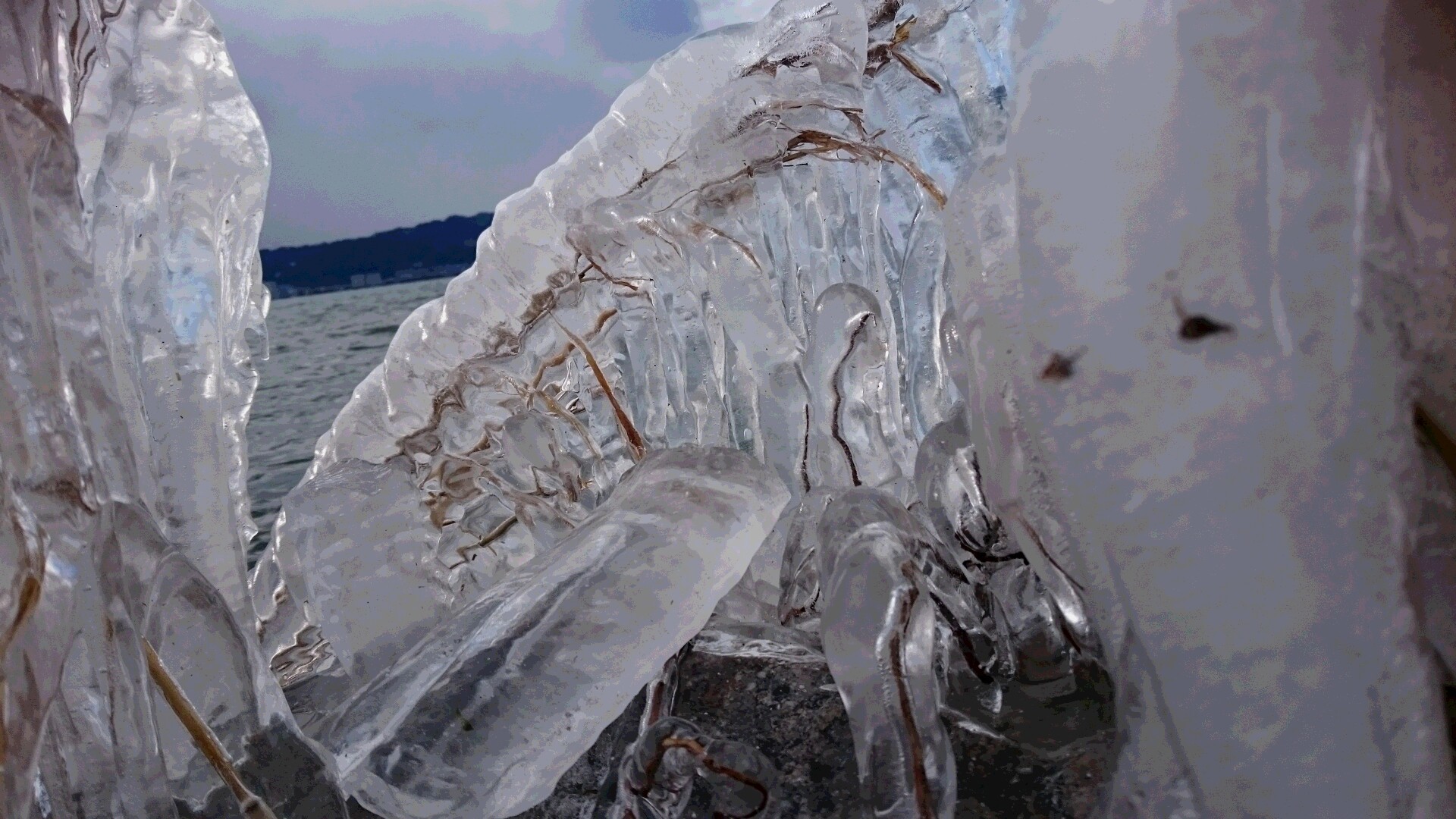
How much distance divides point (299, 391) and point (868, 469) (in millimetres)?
6106

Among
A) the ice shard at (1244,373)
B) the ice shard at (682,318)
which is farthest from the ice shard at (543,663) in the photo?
the ice shard at (1244,373)

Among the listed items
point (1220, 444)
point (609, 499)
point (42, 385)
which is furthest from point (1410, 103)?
point (42, 385)

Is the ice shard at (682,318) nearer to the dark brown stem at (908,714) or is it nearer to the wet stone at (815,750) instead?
the wet stone at (815,750)

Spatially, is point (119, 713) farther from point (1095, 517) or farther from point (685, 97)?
point (685, 97)

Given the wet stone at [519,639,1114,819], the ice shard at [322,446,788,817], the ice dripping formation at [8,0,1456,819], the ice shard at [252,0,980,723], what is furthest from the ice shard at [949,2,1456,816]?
the ice shard at [252,0,980,723]

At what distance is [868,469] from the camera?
1034mm

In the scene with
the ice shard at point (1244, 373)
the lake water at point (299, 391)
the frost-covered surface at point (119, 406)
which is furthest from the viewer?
the lake water at point (299, 391)

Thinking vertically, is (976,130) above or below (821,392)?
above

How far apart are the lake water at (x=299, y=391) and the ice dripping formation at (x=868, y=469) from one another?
45cm

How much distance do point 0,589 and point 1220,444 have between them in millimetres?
623

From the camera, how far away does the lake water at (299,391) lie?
3.84 meters

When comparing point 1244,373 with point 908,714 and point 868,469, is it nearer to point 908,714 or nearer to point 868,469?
point 908,714

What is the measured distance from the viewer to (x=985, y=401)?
502 millimetres

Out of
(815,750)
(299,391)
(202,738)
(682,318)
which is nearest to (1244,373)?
(815,750)
